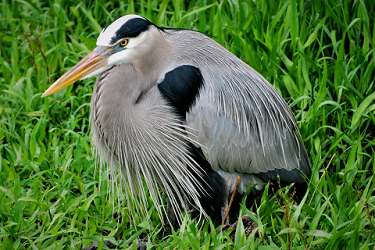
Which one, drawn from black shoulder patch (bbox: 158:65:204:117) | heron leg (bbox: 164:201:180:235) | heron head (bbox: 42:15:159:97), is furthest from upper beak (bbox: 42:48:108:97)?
heron leg (bbox: 164:201:180:235)

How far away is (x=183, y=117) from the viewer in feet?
8.48

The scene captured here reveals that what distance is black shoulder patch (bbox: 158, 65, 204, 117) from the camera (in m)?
2.51

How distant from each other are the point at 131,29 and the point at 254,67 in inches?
53.7

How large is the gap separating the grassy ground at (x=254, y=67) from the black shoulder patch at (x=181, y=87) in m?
0.75

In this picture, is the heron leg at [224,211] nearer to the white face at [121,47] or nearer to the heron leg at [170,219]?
the heron leg at [170,219]

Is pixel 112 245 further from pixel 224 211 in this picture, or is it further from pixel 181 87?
pixel 181 87

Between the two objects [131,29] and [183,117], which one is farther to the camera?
[183,117]

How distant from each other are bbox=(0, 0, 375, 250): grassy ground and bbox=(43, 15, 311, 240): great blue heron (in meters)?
0.22

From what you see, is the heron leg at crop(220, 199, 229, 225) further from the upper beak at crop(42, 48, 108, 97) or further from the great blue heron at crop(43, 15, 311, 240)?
the upper beak at crop(42, 48, 108, 97)

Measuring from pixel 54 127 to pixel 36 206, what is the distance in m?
0.93

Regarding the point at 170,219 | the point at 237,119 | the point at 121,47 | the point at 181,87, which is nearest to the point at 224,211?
the point at 170,219

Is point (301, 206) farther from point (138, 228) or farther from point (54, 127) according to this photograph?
point (54, 127)

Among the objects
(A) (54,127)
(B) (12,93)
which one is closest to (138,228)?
(A) (54,127)

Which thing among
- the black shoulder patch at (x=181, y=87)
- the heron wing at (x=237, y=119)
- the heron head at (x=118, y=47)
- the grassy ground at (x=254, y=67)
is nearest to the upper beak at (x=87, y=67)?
the heron head at (x=118, y=47)
